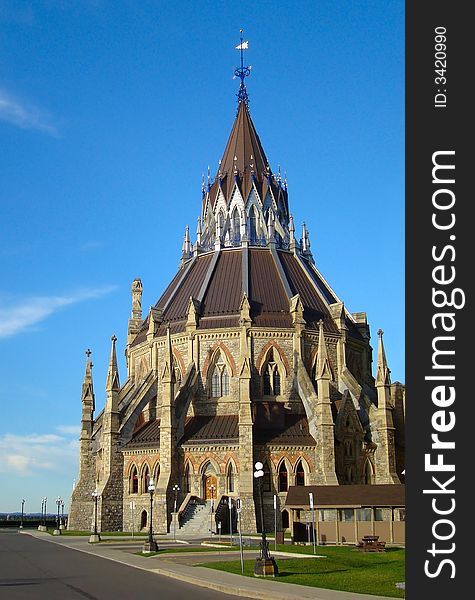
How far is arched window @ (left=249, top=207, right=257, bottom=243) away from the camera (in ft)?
274

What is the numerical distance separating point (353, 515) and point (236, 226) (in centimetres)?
4360

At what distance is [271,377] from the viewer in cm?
7175

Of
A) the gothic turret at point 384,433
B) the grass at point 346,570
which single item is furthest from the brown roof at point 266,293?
the grass at point 346,570

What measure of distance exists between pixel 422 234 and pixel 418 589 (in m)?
6.29

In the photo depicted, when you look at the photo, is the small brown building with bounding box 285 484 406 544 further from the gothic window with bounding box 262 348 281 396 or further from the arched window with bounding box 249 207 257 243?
the arched window with bounding box 249 207 257 243

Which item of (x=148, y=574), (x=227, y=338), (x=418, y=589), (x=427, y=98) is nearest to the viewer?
(x=418, y=589)

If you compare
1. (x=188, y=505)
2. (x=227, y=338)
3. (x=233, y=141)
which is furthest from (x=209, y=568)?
(x=233, y=141)

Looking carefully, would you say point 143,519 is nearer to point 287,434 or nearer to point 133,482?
point 133,482

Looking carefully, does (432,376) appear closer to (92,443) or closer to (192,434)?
(192,434)

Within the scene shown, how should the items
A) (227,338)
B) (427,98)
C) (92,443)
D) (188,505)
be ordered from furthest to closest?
(92,443) < (227,338) < (188,505) < (427,98)

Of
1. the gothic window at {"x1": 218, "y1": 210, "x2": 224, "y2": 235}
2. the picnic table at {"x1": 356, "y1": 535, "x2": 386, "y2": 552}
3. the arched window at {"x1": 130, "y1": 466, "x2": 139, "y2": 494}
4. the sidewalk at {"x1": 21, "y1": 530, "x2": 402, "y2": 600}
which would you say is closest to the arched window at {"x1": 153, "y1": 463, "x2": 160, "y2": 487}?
the arched window at {"x1": 130, "y1": 466, "x2": 139, "y2": 494}

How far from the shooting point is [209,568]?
101ft

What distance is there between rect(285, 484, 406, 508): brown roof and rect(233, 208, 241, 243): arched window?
123ft

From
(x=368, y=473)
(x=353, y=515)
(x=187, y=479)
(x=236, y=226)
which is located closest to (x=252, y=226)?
(x=236, y=226)
